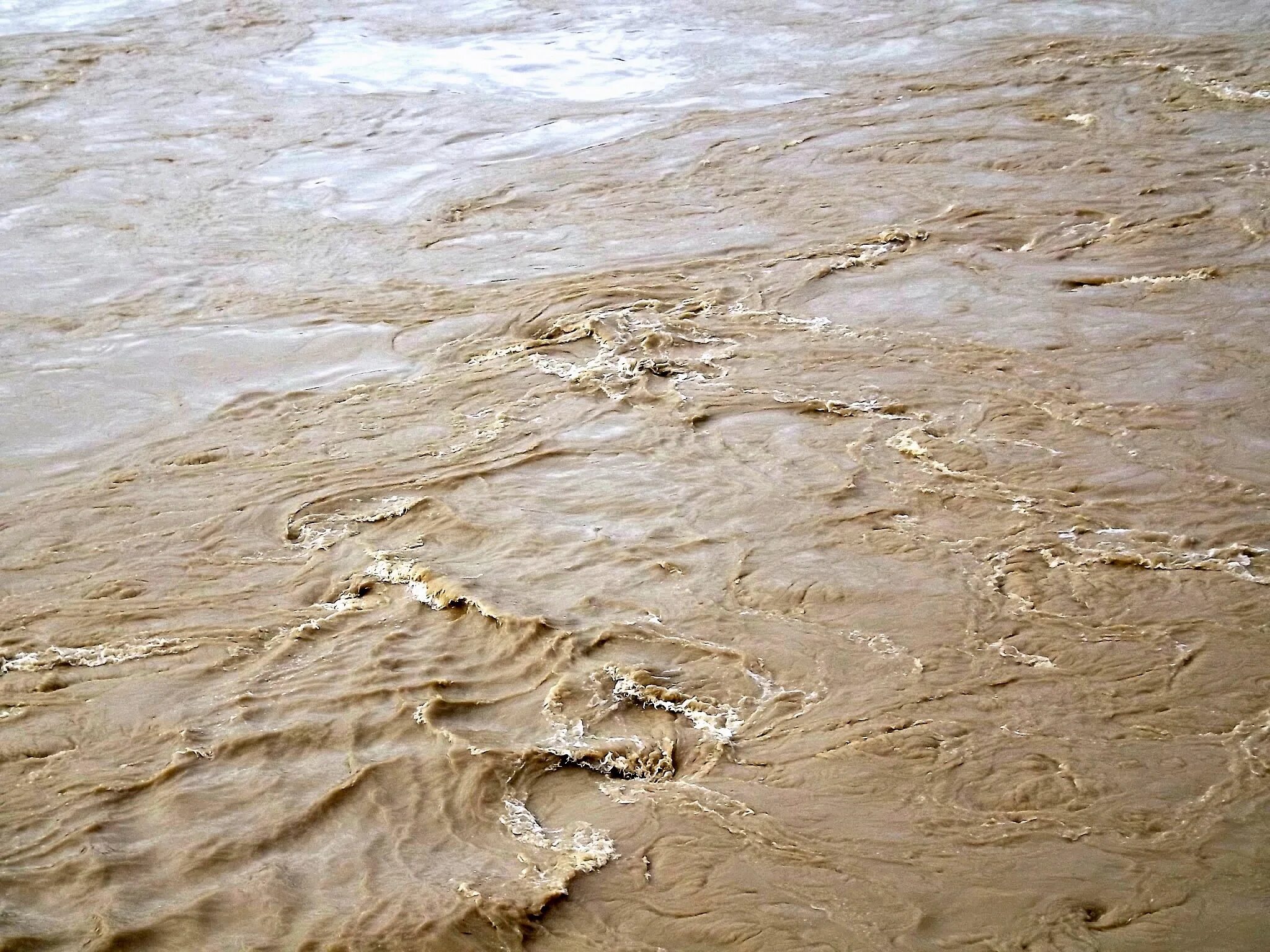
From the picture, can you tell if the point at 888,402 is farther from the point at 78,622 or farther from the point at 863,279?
the point at 78,622

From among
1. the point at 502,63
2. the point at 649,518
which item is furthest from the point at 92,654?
the point at 502,63

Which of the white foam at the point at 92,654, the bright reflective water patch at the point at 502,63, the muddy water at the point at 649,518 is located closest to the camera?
the muddy water at the point at 649,518

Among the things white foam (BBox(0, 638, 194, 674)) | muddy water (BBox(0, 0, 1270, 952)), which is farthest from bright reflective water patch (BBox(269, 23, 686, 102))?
white foam (BBox(0, 638, 194, 674))

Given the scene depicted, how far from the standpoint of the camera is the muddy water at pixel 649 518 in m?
3.12

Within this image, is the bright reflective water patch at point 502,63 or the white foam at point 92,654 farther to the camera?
the bright reflective water patch at point 502,63

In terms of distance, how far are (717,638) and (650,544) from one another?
596 mm

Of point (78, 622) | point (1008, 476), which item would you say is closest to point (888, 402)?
point (1008, 476)

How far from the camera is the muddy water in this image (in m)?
3.12

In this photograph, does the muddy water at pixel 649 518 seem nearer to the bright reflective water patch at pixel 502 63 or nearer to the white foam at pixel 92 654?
the white foam at pixel 92 654

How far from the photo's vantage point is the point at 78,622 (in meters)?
4.14

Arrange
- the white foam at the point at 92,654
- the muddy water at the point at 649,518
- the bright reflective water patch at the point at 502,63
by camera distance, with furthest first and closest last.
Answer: the bright reflective water patch at the point at 502,63 < the white foam at the point at 92,654 < the muddy water at the point at 649,518

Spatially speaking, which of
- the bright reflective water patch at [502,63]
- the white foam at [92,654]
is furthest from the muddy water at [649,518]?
the bright reflective water patch at [502,63]

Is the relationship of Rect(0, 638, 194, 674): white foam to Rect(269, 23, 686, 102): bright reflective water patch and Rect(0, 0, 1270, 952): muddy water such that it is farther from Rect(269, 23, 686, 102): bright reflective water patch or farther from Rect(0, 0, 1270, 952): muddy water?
Rect(269, 23, 686, 102): bright reflective water patch

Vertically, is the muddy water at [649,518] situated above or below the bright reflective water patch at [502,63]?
below
